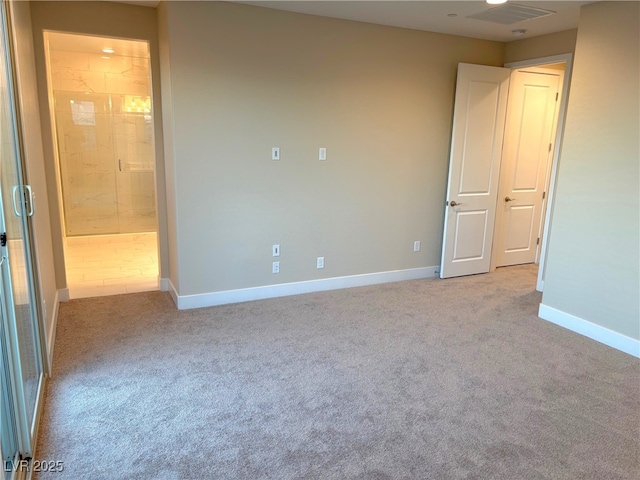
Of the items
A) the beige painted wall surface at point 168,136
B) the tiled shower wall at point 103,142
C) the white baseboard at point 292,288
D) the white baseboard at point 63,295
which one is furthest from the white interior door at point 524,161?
the tiled shower wall at point 103,142

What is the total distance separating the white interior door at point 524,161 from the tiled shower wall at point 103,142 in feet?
16.1

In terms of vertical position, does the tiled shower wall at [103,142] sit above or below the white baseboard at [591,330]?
above

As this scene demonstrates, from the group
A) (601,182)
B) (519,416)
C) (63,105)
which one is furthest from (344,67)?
(63,105)

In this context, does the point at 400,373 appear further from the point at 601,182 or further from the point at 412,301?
the point at 601,182

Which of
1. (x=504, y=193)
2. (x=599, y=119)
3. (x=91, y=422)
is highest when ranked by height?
(x=599, y=119)

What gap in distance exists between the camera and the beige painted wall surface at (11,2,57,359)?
255cm

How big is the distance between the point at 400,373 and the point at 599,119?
246cm

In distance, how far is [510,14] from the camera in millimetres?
3641

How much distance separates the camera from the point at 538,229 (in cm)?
562

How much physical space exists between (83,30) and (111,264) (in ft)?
9.11

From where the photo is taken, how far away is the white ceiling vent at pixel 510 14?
11.4 ft

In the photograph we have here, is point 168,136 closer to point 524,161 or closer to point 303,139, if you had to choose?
point 303,139

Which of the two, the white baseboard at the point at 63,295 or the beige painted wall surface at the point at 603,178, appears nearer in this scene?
the beige painted wall surface at the point at 603,178

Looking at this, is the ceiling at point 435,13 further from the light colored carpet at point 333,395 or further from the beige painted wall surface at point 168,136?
the light colored carpet at point 333,395
